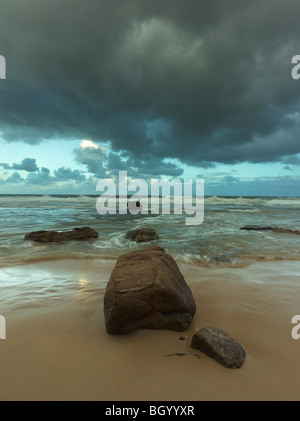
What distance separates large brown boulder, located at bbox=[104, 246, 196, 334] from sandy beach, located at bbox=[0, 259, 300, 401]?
4.3 inches

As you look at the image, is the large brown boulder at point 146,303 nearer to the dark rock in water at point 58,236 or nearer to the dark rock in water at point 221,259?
the dark rock in water at point 221,259

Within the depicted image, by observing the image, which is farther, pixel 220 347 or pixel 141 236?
pixel 141 236

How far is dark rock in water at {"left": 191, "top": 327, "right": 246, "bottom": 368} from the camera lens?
197 cm

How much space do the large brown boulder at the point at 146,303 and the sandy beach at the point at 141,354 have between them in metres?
0.11

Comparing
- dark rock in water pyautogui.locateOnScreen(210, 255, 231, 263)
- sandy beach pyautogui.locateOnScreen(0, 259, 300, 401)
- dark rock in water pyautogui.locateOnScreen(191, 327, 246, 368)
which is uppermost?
dark rock in water pyautogui.locateOnScreen(191, 327, 246, 368)

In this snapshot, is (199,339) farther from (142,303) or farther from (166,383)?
(142,303)

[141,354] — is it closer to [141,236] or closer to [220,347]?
[220,347]

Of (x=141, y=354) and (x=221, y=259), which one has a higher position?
(x=141, y=354)

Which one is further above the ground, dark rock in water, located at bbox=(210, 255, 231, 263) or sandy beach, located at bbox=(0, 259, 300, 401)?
sandy beach, located at bbox=(0, 259, 300, 401)

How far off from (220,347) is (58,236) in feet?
27.2

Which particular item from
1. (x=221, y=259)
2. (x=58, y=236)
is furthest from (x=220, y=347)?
(x=58, y=236)

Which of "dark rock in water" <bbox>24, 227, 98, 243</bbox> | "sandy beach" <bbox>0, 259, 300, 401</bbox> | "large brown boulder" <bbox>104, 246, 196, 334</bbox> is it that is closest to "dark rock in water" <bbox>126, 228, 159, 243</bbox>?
"dark rock in water" <bbox>24, 227, 98, 243</bbox>

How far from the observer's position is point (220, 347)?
2057 millimetres

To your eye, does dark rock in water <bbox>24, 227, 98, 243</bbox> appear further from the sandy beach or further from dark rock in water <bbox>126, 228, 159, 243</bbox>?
the sandy beach
